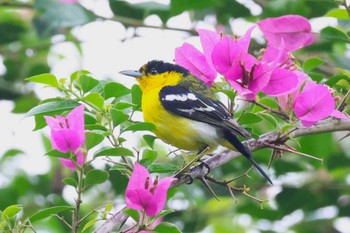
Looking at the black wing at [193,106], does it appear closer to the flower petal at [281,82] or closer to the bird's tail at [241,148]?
the bird's tail at [241,148]

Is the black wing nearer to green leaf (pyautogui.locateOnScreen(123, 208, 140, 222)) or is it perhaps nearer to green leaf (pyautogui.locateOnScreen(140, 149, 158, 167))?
green leaf (pyautogui.locateOnScreen(140, 149, 158, 167))

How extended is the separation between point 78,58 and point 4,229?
2994mm

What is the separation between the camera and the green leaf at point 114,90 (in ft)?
7.54

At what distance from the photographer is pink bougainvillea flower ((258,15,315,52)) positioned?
2621 mm

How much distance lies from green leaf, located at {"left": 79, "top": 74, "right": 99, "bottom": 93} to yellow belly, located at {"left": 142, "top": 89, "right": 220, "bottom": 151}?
26.6 inches

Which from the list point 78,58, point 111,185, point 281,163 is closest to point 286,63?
point 281,163

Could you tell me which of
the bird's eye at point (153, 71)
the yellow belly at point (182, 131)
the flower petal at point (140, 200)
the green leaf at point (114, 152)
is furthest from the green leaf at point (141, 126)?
the bird's eye at point (153, 71)

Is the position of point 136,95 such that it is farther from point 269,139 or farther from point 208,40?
point 269,139

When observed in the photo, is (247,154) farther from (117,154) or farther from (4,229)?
(4,229)

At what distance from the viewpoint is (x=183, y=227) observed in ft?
12.0

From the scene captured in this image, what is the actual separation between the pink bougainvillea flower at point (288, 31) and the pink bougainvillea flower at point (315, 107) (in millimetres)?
367

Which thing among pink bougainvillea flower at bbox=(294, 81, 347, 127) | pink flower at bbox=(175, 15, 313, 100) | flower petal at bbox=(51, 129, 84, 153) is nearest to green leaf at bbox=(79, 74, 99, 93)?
flower petal at bbox=(51, 129, 84, 153)

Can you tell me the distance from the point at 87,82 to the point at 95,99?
0.28ft

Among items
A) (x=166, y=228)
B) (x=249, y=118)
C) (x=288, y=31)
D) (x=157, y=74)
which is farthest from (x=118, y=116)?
(x=157, y=74)
